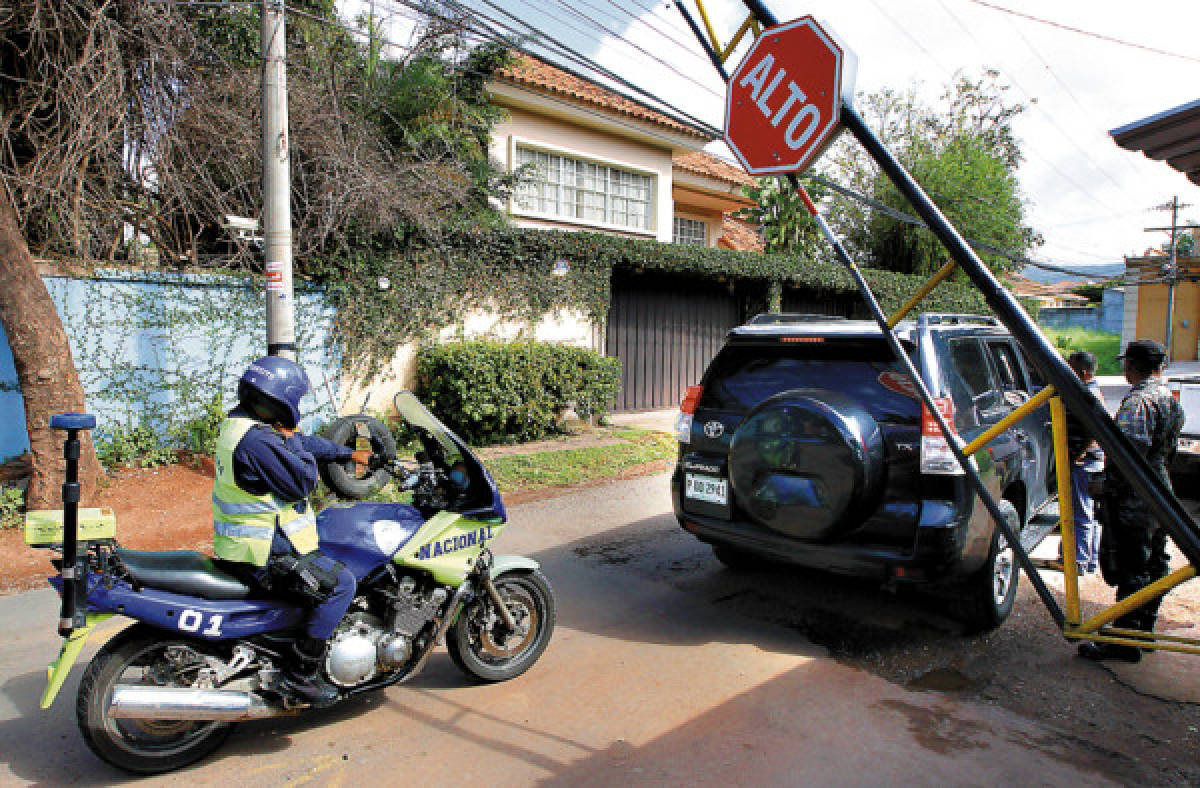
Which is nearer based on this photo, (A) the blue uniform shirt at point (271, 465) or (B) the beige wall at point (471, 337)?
(A) the blue uniform shirt at point (271, 465)

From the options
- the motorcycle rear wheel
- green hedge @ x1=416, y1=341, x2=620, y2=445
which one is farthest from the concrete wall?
the motorcycle rear wheel

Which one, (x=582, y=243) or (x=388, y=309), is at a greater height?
(x=582, y=243)

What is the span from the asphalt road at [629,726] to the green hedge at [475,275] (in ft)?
17.8

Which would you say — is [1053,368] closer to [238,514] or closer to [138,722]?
[238,514]

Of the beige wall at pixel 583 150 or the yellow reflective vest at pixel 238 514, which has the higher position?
the beige wall at pixel 583 150

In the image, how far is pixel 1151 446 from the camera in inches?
160

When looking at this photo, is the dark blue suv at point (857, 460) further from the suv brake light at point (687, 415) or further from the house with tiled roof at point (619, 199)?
the house with tiled roof at point (619, 199)

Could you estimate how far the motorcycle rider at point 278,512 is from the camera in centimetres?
293

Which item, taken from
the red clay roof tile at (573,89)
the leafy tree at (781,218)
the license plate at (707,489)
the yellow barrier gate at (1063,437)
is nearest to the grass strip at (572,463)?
the license plate at (707,489)

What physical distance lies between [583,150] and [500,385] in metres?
7.29

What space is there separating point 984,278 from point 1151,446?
282 centimetres

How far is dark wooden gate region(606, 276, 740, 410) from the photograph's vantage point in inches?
517

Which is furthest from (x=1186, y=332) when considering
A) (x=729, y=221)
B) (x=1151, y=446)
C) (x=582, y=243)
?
(x=1151, y=446)

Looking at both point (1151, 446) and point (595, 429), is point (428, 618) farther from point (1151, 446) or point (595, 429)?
point (595, 429)
